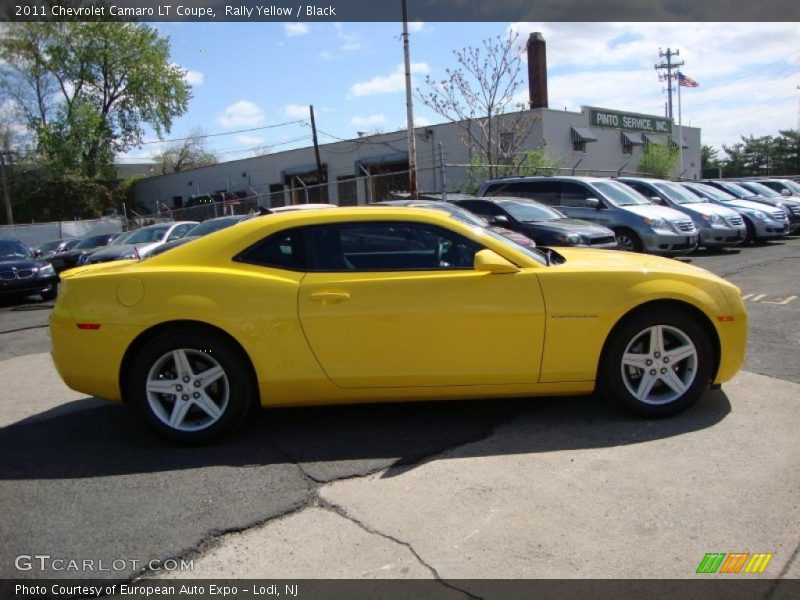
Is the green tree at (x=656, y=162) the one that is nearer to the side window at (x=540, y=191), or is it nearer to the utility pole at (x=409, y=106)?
the utility pole at (x=409, y=106)

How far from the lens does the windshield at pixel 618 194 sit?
522 inches

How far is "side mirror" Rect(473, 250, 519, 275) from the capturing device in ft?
13.6

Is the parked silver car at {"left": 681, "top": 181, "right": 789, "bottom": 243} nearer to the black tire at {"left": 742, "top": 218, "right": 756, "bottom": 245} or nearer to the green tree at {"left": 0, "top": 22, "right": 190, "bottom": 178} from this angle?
the black tire at {"left": 742, "top": 218, "right": 756, "bottom": 245}

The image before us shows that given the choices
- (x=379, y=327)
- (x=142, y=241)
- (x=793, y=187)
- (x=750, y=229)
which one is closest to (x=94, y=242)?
(x=142, y=241)

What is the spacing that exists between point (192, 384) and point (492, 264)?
2.05m

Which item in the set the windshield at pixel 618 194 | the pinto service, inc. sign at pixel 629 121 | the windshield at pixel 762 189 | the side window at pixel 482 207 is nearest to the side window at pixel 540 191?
the windshield at pixel 618 194

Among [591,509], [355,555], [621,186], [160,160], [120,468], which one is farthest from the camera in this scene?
[160,160]

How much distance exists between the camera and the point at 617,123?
37.4 metres

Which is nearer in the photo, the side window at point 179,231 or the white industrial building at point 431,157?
the side window at point 179,231

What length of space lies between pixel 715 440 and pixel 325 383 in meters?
2.40

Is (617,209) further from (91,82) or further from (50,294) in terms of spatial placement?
(91,82)

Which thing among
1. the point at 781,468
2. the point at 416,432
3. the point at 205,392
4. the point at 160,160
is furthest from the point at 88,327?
the point at 160,160

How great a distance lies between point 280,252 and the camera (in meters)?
Result: 4.36

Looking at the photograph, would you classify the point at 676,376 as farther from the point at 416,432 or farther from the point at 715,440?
the point at 416,432
